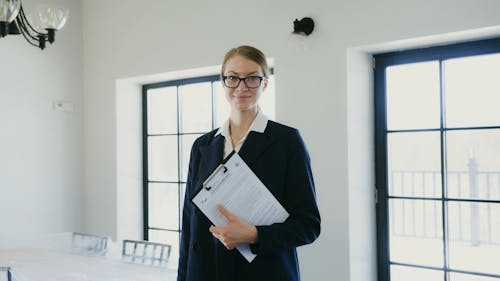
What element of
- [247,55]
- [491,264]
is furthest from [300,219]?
[491,264]

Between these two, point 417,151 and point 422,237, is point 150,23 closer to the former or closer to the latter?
point 417,151

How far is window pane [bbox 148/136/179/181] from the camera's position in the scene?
421 centimetres

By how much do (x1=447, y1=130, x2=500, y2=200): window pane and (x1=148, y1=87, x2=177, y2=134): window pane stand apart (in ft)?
7.35

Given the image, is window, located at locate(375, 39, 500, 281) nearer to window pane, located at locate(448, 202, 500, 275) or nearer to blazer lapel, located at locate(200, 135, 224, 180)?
window pane, located at locate(448, 202, 500, 275)

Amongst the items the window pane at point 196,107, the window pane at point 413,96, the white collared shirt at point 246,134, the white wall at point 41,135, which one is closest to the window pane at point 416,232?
the window pane at point 413,96

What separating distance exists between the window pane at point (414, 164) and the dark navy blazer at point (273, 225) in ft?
5.35

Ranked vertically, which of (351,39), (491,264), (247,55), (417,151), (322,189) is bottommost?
(491,264)

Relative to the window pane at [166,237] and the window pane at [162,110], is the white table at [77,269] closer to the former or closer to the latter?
the window pane at [166,237]

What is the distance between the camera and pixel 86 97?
179 inches

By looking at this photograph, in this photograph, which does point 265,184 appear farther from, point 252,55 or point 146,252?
point 146,252

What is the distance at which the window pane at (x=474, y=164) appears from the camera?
2.58 metres

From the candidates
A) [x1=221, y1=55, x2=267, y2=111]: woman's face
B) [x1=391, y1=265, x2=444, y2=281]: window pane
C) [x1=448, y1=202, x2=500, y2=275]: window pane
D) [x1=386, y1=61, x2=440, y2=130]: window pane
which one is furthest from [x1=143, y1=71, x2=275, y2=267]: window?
[x1=221, y1=55, x2=267, y2=111]: woman's face

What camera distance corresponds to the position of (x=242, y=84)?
53.4 inches

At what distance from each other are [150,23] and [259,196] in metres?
2.95
